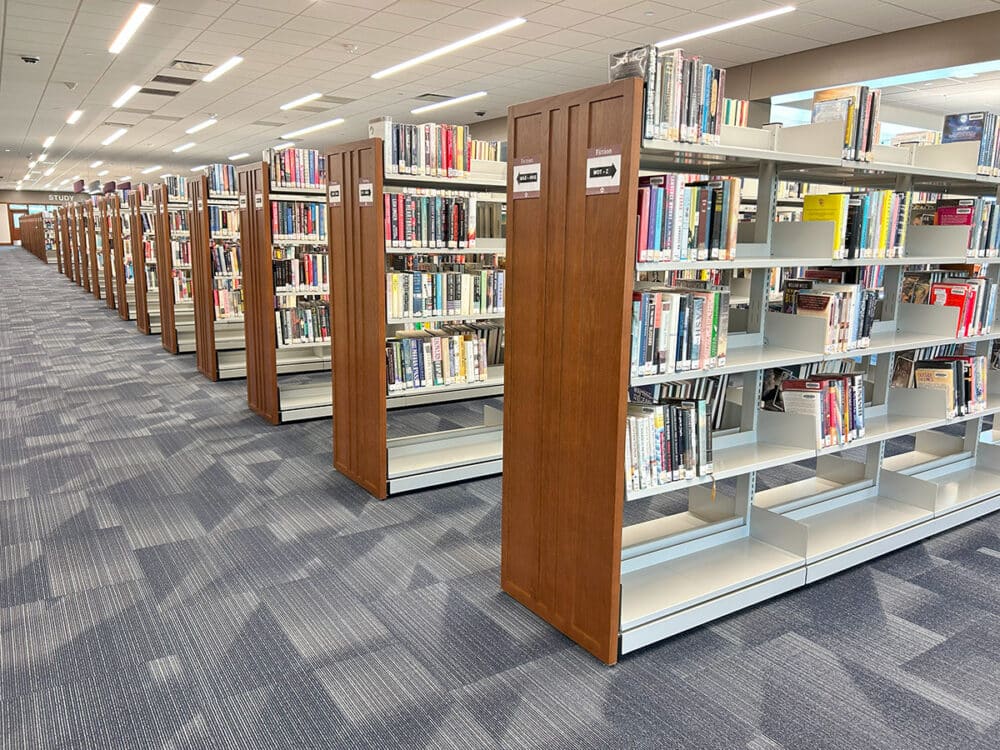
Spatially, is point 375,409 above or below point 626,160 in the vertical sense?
below

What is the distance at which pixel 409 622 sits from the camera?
2857 mm

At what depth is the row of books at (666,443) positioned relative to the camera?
99.7 inches

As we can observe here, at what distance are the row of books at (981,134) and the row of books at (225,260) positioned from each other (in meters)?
6.12

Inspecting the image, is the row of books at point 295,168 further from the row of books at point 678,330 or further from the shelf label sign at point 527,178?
the row of books at point 678,330

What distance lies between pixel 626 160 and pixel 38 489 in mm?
3993

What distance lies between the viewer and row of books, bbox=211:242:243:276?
7262 millimetres

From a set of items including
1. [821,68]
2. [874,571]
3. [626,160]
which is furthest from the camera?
[821,68]

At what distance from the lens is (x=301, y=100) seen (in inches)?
494

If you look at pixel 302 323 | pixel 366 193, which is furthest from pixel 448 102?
pixel 366 193

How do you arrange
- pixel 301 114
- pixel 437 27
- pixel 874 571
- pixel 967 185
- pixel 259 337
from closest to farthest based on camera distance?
pixel 874 571
pixel 967 185
pixel 259 337
pixel 437 27
pixel 301 114

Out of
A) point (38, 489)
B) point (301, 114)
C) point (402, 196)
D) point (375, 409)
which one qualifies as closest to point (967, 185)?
point (402, 196)

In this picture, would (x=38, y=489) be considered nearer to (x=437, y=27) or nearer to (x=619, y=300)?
(x=619, y=300)

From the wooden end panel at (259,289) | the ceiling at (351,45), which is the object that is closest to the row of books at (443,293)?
the wooden end panel at (259,289)

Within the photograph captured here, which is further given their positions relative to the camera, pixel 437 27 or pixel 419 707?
pixel 437 27
